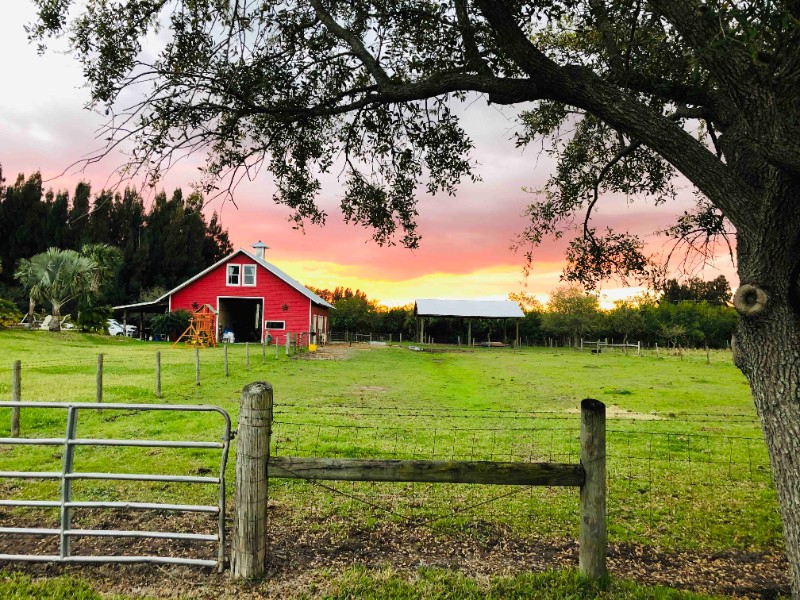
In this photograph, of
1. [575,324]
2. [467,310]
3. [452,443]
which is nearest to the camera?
[452,443]

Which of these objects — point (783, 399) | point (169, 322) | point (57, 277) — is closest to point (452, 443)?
point (783, 399)

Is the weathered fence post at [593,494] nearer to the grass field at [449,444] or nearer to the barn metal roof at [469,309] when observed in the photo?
the grass field at [449,444]

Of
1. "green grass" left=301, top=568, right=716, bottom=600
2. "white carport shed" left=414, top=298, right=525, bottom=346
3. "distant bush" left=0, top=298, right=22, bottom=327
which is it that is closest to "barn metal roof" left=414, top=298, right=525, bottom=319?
"white carport shed" left=414, top=298, right=525, bottom=346

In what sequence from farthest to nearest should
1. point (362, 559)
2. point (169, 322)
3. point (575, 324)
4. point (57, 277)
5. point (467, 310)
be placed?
1. point (575, 324)
2. point (467, 310)
3. point (169, 322)
4. point (57, 277)
5. point (362, 559)

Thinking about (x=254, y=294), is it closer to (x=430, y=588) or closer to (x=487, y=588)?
(x=430, y=588)

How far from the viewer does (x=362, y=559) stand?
5113mm

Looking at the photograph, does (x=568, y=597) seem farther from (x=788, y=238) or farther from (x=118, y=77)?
(x=118, y=77)

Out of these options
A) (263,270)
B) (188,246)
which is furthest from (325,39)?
(188,246)

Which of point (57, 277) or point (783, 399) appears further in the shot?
point (57, 277)

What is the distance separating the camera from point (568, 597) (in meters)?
4.39

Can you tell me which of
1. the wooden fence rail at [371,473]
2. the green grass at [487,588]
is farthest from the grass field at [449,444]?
the wooden fence rail at [371,473]

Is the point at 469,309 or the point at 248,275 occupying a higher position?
the point at 248,275

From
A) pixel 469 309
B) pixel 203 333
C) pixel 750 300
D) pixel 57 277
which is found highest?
pixel 57 277

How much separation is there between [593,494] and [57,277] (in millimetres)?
42315
